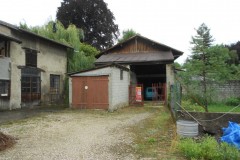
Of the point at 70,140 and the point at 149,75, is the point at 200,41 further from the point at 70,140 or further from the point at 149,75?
the point at 149,75

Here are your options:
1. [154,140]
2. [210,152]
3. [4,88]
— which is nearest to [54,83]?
[4,88]

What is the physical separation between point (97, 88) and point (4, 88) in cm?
542

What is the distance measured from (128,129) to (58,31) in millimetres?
16329

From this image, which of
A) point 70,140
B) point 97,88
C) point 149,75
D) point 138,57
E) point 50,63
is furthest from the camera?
point 149,75

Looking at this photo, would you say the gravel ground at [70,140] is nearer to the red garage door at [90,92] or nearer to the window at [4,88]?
the red garage door at [90,92]

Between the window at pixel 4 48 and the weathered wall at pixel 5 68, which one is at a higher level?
the window at pixel 4 48

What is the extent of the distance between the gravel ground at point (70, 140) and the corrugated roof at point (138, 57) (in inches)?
412

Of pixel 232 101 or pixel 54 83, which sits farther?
pixel 54 83

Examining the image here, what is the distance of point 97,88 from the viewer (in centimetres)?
1606

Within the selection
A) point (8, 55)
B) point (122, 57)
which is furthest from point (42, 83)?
point (122, 57)

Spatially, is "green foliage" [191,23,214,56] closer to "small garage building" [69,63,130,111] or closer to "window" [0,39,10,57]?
"small garage building" [69,63,130,111]

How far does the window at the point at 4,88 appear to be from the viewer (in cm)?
1537

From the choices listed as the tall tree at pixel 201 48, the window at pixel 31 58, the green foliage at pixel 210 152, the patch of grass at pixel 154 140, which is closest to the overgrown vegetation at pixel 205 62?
the tall tree at pixel 201 48

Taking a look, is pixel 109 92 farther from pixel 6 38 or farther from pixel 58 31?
pixel 58 31
